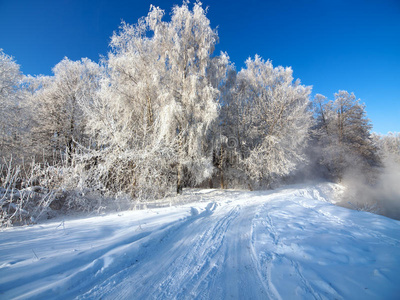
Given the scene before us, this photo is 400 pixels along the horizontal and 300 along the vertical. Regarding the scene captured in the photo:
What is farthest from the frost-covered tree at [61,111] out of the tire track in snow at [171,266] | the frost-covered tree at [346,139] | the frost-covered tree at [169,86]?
the frost-covered tree at [346,139]

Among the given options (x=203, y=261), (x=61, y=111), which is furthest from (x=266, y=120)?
(x=61, y=111)

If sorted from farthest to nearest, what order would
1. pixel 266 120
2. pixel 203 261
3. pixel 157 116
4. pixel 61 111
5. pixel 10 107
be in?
pixel 266 120 → pixel 61 111 → pixel 10 107 → pixel 157 116 → pixel 203 261

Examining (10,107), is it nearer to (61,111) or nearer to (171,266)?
(61,111)

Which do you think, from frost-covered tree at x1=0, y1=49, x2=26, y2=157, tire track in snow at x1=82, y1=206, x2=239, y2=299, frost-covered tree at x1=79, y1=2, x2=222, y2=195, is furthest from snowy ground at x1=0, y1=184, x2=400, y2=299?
frost-covered tree at x1=0, y1=49, x2=26, y2=157

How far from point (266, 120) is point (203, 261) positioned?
38.4 feet

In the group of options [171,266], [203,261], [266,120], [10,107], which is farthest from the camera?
[266,120]

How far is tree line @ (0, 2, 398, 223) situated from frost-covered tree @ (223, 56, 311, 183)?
94 mm

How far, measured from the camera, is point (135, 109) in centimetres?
902

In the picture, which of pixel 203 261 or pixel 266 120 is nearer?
pixel 203 261

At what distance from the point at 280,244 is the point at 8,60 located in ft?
54.9

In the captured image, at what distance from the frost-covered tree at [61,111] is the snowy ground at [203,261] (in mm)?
10355

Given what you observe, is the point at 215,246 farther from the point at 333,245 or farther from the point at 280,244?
the point at 333,245

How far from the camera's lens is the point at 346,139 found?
51.5ft

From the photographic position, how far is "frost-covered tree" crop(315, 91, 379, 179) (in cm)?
1474
